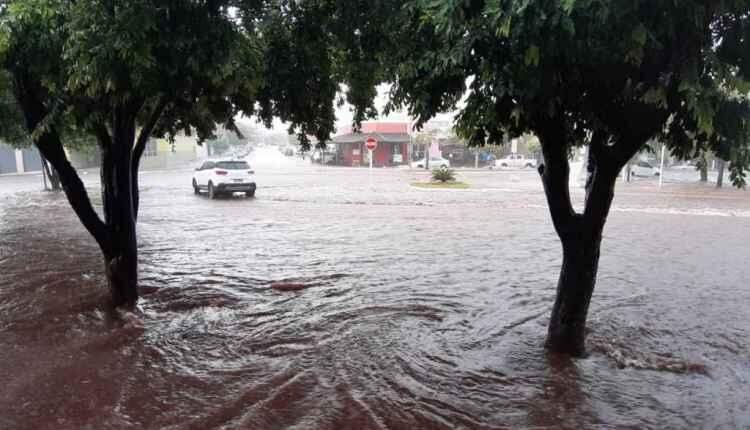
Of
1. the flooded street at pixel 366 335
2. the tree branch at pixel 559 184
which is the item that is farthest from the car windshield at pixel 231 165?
the tree branch at pixel 559 184

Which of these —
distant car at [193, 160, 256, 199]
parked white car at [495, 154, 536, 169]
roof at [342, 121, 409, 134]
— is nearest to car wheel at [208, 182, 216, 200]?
distant car at [193, 160, 256, 199]

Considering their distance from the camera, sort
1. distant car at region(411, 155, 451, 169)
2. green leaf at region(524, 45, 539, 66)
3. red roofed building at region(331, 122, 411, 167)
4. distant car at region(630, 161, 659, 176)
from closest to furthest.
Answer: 1. green leaf at region(524, 45, 539, 66)
2. distant car at region(630, 161, 659, 176)
3. distant car at region(411, 155, 451, 169)
4. red roofed building at region(331, 122, 411, 167)

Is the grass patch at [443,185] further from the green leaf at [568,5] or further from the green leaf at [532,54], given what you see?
the green leaf at [568,5]

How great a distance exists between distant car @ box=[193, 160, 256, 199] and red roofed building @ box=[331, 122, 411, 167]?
28.3m

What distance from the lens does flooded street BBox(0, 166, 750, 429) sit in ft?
14.8

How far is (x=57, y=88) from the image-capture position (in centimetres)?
582

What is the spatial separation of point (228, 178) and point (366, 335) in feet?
56.2

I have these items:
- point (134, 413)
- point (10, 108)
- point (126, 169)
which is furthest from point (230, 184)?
point (134, 413)

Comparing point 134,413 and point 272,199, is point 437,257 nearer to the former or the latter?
point 134,413

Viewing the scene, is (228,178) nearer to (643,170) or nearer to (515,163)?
(643,170)

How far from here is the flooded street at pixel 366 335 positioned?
4.50 meters

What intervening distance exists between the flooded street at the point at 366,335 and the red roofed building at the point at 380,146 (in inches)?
1507

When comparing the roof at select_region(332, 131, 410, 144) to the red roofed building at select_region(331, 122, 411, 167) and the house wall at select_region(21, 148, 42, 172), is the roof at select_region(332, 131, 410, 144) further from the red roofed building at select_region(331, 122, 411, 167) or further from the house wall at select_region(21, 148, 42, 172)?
the house wall at select_region(21, 148, 42, 172)

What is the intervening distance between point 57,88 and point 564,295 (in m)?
5.68
